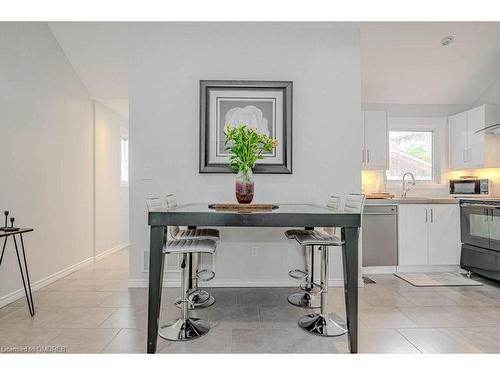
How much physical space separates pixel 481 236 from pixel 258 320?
2.84 metres

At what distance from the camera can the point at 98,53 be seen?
4.01 m

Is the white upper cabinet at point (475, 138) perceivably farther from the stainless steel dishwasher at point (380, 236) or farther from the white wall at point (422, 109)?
the stainless steel dishwasher at point (380, 236)

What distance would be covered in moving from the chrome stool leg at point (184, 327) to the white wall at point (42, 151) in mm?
1615

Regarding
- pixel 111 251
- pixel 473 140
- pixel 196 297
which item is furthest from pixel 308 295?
pixel 111 251

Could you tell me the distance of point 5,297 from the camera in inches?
117

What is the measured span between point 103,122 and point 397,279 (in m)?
4.52

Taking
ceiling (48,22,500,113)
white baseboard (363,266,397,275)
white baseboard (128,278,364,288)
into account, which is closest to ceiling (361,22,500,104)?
ceiling (48,22,500,113)

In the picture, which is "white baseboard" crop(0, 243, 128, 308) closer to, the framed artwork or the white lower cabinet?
the framed artwork

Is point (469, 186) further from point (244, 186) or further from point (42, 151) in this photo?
point (42, 151)

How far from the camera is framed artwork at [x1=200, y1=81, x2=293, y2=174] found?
356cm

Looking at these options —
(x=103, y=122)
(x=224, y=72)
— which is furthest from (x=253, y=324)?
(x=103, y=122)

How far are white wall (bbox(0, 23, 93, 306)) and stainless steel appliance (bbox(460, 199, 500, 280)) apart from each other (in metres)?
4.66

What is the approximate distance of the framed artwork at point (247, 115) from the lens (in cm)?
356
